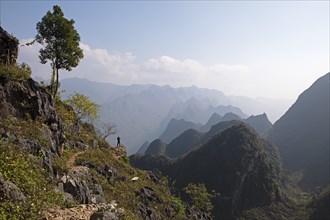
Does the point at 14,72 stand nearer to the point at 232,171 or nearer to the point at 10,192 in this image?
the point at 10,192

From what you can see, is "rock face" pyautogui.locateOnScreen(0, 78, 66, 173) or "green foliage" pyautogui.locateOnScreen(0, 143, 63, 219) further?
"rock face" pyautogui.locateOnScreen(0, 78, 66, 173)

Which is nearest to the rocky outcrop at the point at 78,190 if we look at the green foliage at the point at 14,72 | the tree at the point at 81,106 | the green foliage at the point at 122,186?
the green foliage at the point at 122,186

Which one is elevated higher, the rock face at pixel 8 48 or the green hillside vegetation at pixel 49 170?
the rock face at pixel 8 48

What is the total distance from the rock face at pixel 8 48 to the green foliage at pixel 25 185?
12588 millimetres

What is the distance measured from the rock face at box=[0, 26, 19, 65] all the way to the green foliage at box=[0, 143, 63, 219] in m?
12.6

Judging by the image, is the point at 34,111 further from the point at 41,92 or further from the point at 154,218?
the point at 154,218

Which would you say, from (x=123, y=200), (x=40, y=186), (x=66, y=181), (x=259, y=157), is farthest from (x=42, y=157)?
(x=259, y=157)

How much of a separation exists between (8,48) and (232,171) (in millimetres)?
109033

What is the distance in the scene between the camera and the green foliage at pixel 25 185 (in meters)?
12.8

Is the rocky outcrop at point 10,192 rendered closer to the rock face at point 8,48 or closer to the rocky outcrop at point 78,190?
the rocky outcrop at point 78,190

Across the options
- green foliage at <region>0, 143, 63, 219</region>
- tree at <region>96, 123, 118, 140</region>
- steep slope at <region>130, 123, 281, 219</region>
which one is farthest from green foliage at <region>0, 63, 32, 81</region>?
steep slope at <region>130, 123, 281, 219</region>

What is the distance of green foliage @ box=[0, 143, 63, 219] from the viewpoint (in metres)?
12.8

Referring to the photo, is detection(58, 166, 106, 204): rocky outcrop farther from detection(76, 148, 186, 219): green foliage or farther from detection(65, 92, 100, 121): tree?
detection(65, 92, 100, 121): tree

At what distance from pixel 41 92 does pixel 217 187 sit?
106 m
